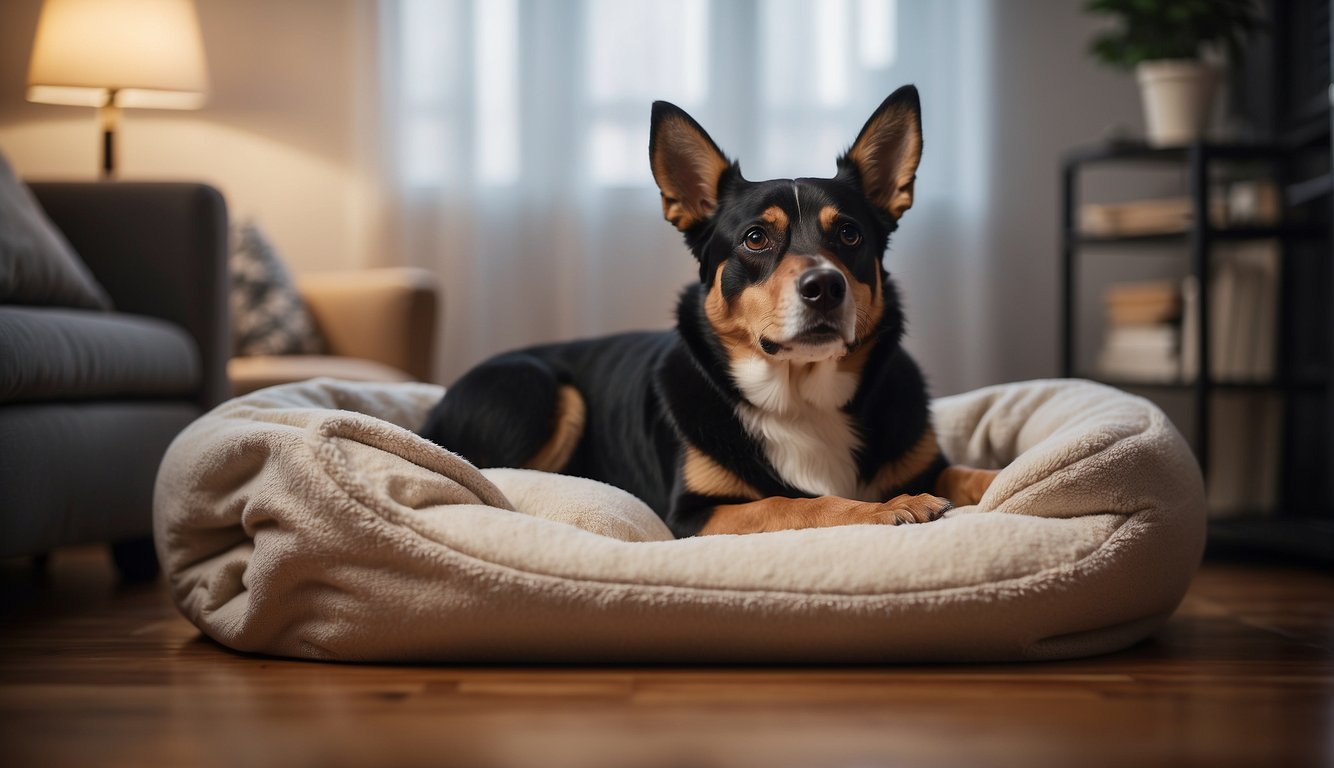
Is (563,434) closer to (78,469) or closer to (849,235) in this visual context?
(849,235)

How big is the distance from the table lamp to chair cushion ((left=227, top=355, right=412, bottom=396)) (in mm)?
1023

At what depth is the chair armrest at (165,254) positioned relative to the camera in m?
2.68

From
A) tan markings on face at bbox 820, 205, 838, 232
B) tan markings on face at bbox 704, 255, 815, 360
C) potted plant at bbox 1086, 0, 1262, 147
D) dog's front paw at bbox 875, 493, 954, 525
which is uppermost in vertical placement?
potted plant at bbox 1086, 0, 1262, 147

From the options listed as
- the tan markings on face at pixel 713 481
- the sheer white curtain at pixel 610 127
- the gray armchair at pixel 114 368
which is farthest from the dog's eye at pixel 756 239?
the sheer white curtain at pixel 610 127

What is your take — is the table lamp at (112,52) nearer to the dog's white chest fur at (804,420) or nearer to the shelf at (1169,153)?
the dog's white chest fur at (804,420)

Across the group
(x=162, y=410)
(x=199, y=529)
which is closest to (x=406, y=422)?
(x=162, y=410)

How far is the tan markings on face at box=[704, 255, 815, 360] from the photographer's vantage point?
1.77 metres

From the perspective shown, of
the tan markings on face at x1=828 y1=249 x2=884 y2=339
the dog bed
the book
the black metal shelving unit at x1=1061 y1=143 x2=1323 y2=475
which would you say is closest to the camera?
the dog bed

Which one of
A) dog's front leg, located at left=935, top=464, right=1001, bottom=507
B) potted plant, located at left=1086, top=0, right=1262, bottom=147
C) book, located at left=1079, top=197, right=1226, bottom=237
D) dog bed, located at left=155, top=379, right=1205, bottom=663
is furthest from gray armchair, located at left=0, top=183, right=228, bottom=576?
potted plant, located at left=1086, top=0, right=1262, bottom=147

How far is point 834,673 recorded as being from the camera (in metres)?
1.44

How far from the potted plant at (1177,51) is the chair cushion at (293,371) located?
2531mm

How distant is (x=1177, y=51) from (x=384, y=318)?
273 cm

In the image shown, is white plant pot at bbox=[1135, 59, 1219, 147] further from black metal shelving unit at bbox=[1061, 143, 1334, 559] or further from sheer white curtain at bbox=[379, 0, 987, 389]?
sheer white curtain at bbox=[379, 0, 987, 389]

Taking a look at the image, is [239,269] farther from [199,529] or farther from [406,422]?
[199,529]
